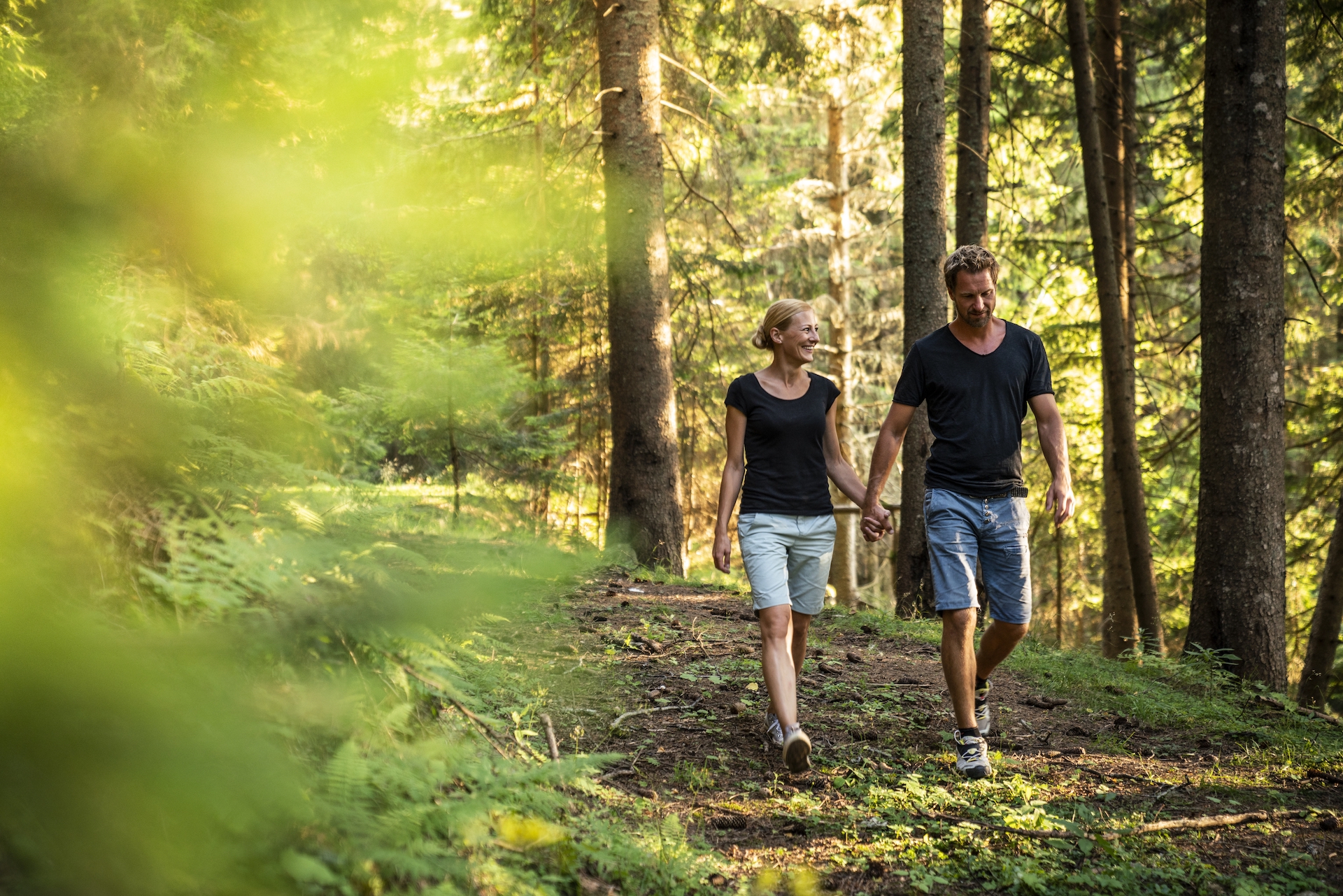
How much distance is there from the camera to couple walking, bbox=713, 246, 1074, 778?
4.64m

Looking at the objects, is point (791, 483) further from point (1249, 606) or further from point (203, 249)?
point (1249, 606)

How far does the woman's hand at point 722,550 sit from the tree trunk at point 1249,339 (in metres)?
4.46

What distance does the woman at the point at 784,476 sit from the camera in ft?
15.4

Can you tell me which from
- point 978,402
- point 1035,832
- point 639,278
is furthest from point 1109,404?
point 1035,832

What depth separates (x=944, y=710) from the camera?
18.5 feet

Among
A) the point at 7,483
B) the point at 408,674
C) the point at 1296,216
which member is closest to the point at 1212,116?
the point at 1296,216

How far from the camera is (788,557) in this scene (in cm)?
485

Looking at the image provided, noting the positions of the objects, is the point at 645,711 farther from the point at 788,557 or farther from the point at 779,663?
the point at 788,557

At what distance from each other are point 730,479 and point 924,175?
582 cm

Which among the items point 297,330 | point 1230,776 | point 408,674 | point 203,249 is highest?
point 203,249

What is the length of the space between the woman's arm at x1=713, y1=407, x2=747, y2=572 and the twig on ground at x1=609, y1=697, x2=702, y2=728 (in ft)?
3.37

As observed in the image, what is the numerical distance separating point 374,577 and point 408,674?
89cm

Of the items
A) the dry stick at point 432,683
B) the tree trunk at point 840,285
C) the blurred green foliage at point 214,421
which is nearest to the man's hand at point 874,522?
the dry stick at point 432,683

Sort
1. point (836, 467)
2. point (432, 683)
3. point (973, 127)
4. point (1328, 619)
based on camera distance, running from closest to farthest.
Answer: point (432, 683), point (836, 467), point (1328, 619), point (973, 127)
